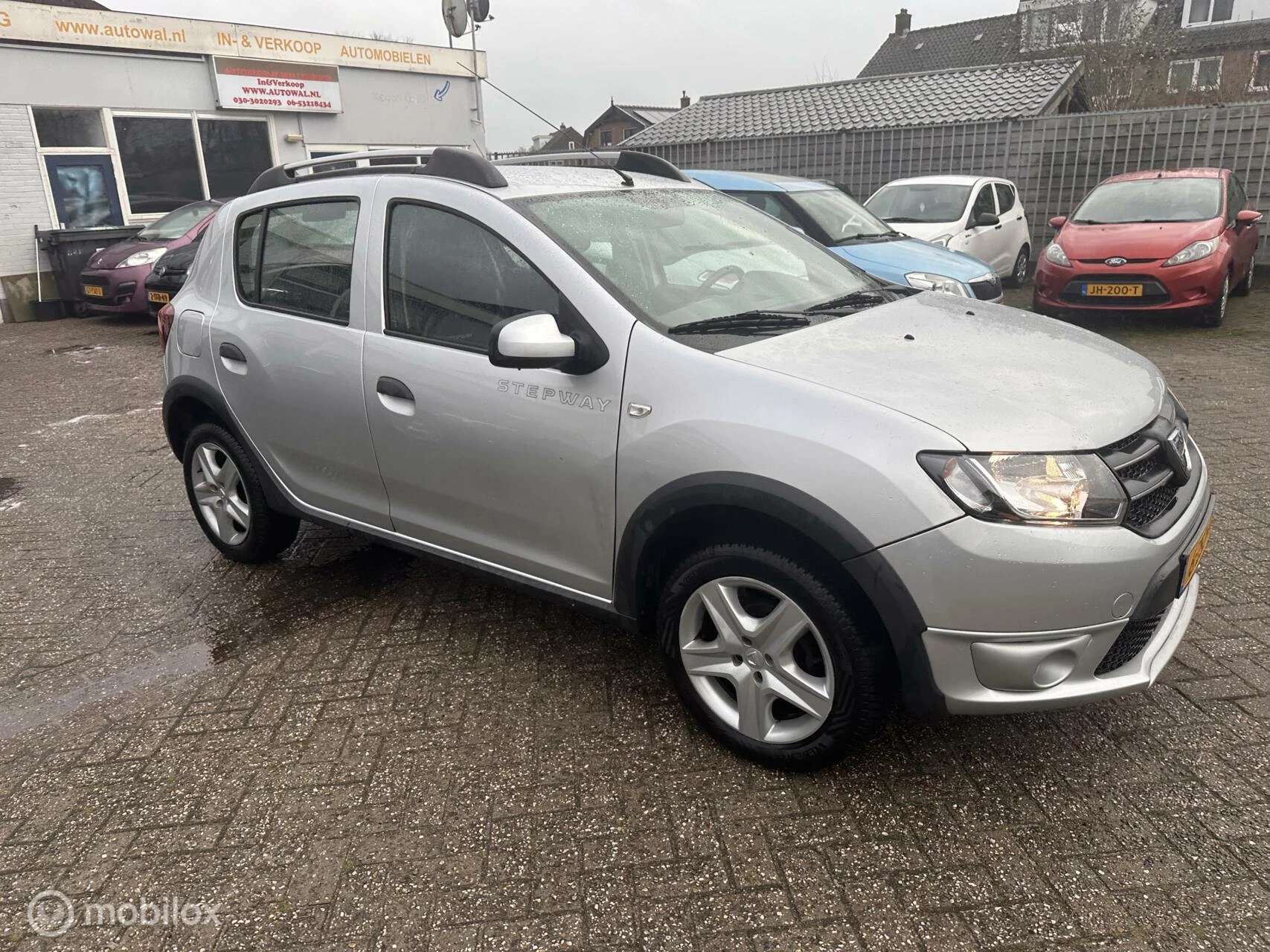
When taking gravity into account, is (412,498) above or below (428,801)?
above

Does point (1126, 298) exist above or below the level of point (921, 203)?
below

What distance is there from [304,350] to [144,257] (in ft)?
33.3

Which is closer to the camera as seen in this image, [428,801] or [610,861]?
[610,861]

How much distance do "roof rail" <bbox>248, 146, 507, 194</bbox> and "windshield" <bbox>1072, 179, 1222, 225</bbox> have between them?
853 centimetres

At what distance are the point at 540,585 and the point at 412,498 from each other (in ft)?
2.05

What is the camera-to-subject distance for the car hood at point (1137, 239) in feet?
29.2

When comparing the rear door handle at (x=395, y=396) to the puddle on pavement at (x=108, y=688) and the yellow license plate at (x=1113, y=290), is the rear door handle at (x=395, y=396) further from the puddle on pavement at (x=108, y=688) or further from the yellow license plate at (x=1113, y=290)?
the yellow license plate at (x=1113, y=290)

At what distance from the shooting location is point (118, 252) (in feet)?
39.8

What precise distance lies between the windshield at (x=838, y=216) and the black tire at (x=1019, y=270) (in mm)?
4570

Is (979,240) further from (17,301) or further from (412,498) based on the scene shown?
(17,301)

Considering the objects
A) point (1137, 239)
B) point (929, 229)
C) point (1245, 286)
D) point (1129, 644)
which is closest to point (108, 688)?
point (1129, 644)

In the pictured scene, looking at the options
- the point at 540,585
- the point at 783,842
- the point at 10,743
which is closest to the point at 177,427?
the point at 10,743

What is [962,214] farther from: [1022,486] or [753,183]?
[1022,486]

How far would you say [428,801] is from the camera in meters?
2.61
